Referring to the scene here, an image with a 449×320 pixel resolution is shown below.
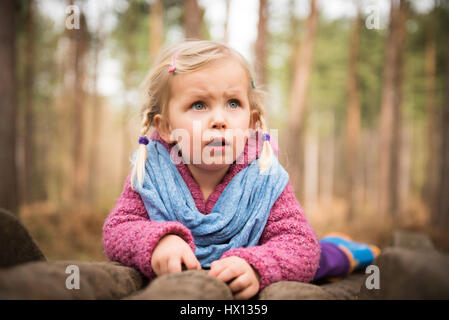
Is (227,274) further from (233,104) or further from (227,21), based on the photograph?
(227,21)

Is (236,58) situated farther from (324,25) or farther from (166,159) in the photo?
(324,25)

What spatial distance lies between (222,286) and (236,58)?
51.6 inches

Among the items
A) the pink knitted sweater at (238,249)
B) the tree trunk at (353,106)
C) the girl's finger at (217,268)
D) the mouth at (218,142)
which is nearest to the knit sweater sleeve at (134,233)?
the pink knitted sweater at (238,249)

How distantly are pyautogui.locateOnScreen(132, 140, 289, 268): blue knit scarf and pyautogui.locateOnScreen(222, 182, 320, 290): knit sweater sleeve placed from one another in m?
0.06

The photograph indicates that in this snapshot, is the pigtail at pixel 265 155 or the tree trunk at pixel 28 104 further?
the tree trunk at pixel 28 104

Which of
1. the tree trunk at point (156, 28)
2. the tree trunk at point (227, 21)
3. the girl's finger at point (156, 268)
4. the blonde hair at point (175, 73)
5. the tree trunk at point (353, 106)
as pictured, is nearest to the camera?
the girl's finger at point (156, 268)

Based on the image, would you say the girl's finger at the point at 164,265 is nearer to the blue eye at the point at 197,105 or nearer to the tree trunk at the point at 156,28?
the blue eye at the point at 197,105

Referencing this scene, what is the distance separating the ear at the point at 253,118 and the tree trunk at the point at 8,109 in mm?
5574

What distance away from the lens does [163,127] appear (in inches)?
83.4

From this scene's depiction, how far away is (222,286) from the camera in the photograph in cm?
130

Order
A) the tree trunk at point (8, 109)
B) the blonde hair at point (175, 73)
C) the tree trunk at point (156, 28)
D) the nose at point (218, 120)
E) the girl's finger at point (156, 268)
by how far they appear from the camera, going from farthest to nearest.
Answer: the tree trunk at point (156, 28), the tree trunk at point (8, 109), the blonde hair at point (175, 73), the nose at point (218, 120), the girl's finger at point (156, 268)

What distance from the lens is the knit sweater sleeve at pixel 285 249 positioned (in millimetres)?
1561

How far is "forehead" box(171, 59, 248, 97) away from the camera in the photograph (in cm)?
185
